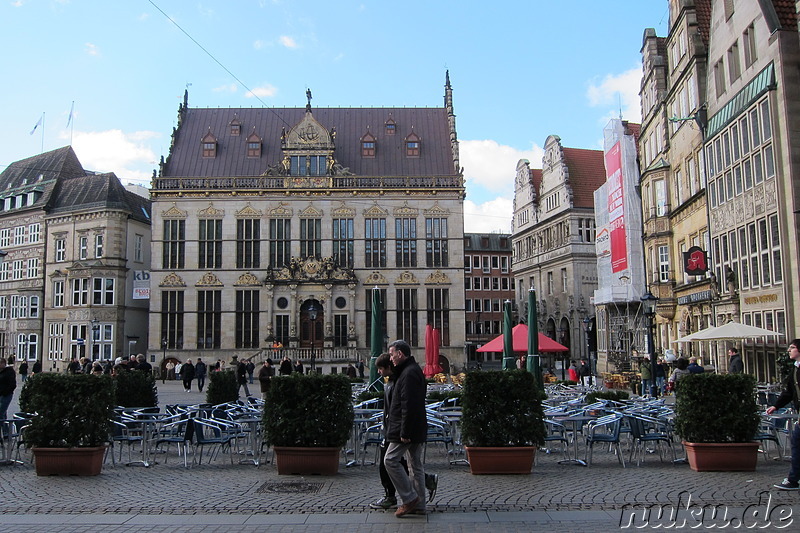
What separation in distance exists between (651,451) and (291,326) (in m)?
35.0

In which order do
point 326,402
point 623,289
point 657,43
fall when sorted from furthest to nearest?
point 623,289
point 657,43
point 326,402

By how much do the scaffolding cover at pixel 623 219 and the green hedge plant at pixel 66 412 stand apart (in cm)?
3824

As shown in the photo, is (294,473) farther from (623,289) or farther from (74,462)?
(623,289)

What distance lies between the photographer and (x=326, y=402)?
1120 centimetres

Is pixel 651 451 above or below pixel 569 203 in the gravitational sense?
below

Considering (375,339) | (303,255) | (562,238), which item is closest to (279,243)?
A: (303,255)

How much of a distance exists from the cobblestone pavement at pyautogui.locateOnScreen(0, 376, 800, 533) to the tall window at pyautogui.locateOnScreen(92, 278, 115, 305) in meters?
39.8

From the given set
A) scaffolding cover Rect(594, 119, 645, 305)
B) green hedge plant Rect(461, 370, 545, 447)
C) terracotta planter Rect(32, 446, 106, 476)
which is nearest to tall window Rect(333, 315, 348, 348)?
scaffolding cover Rect(594, 119, 645, 305)

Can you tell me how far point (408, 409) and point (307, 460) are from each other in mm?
3299

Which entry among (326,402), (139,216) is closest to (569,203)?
(139,216)

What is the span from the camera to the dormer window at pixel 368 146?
50906 mm

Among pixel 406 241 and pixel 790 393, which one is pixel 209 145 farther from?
pixel 790 393

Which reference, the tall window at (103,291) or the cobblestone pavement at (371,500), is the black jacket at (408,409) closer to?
the cobblestone pavement at (371,500)

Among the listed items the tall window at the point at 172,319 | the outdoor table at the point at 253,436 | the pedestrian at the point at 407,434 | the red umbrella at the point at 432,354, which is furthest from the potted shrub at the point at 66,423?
the tall window at the point at 172,319
